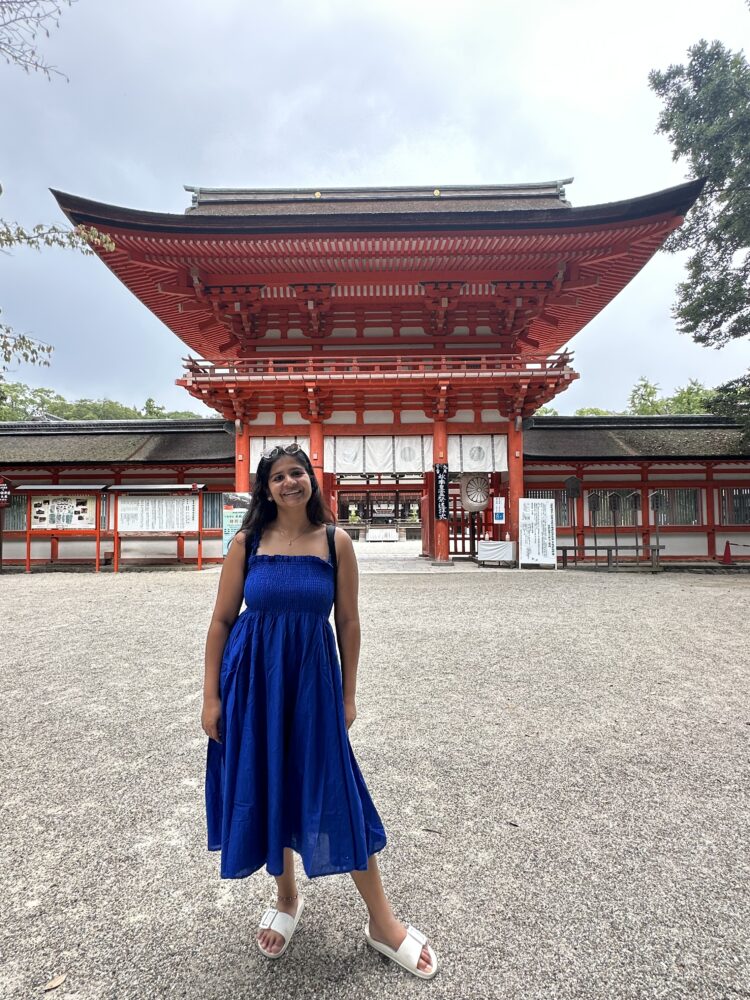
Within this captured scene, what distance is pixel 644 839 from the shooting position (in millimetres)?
2121

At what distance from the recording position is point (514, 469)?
1287cm

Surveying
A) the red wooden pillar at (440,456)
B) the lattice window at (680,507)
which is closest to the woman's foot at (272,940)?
the red wooden pillar at (440,456)

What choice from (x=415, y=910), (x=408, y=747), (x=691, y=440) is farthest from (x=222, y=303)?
(x=691, y=440)

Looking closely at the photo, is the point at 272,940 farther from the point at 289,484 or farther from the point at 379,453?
the point at 379,453

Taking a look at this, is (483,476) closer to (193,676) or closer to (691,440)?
(691,440)

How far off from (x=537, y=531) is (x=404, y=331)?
6785 millimetres

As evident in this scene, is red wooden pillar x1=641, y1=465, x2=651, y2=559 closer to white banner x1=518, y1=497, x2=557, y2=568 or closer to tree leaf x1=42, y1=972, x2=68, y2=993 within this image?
white banner x1=518, y1=497, x2=557, y2=568

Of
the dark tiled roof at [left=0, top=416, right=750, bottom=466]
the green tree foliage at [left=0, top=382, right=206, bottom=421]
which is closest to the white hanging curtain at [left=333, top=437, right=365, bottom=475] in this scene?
the dark tiled roof at [left=0, top=416, right=750, bottom=466]

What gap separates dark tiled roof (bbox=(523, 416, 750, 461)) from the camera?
1449 cm

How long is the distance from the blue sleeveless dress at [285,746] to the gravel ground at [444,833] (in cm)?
40

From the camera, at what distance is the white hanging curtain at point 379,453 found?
13.1m

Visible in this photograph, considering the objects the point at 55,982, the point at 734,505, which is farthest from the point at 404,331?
the point at 55,982

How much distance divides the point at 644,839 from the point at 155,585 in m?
9.75

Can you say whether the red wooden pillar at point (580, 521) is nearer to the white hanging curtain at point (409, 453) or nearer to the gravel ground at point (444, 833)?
the white hanging curtain at point (409, 453)
